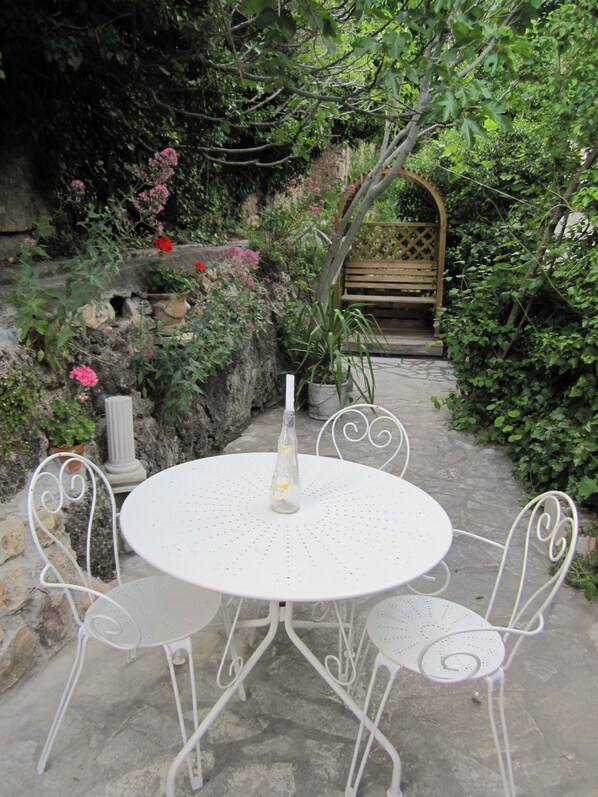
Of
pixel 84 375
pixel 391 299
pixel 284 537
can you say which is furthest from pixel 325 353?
pixel 284 537

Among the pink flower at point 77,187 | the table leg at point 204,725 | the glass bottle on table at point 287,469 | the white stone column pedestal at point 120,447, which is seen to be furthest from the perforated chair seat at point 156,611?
the pink flower at point 77,187

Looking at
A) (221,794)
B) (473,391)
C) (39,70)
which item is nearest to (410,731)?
(221,794)

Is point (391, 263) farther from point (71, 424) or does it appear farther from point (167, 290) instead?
point (71, 424)

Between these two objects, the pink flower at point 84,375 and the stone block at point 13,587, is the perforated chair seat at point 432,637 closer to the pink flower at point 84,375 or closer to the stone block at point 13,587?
the stone block at point 13,587

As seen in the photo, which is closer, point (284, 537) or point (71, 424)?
point (284, 537)

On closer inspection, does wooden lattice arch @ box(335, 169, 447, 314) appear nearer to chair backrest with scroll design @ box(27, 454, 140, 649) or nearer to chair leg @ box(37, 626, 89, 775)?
chair backrest with scroll design @ box(27, 454, 140, 649)

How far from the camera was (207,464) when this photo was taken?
179 cm

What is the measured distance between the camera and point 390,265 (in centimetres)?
679

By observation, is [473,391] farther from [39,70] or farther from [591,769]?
[39,70]

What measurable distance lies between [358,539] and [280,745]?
0.61 metres

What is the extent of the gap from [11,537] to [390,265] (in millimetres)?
5919

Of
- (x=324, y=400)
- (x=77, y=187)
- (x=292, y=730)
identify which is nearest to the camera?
(x=292, y=730)

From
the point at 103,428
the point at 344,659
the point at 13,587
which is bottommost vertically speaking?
the point at 344,659

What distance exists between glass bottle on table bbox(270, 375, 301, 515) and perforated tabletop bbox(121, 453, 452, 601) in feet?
0.12
